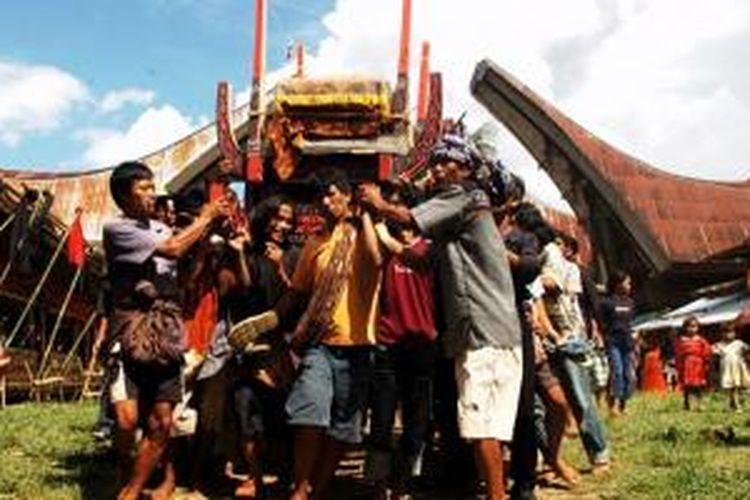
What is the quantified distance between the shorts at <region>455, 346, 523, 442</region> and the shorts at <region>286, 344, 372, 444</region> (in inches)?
24.1

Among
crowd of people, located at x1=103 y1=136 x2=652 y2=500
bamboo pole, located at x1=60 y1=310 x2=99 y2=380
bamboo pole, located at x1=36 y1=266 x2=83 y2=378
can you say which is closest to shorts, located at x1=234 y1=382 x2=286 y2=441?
crowd of people, located at x1=103 y1=136 x2=652 y2=500

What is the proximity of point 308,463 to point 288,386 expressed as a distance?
722 millimetres

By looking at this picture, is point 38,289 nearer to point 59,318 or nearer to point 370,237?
point 59,318

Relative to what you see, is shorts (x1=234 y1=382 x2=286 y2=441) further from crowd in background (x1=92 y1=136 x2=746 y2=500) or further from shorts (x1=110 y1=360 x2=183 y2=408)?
shorts (x1=110 y1=360 x2=183 y2=408)

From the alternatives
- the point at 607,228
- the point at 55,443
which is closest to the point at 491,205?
the point at 55,443

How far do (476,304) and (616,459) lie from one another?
3.09 m

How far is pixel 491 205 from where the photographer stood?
18.9 ft

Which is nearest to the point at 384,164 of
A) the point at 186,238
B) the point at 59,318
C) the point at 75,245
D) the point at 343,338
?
the point at 343,338

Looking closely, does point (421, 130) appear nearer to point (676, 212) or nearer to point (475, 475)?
point (475, 475)

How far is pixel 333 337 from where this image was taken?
559 cm

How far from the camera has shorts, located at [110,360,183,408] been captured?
5449 mm

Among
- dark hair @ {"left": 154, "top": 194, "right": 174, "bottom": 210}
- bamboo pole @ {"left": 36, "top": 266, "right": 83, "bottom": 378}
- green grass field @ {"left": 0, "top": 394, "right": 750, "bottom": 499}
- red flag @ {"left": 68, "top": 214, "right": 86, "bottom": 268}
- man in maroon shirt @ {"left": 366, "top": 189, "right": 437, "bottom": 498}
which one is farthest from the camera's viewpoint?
bamboo pole @ {"left": 36, "top": 266, "right": 83, "bottom": 378}

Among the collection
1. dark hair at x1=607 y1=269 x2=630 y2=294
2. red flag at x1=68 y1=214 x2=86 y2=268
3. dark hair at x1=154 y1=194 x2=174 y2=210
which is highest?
red flag at x1=68 y1=214 x2=86 y2=268

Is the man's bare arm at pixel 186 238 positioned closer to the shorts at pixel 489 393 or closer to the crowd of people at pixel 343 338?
the crowd of people at pixel 343 338
